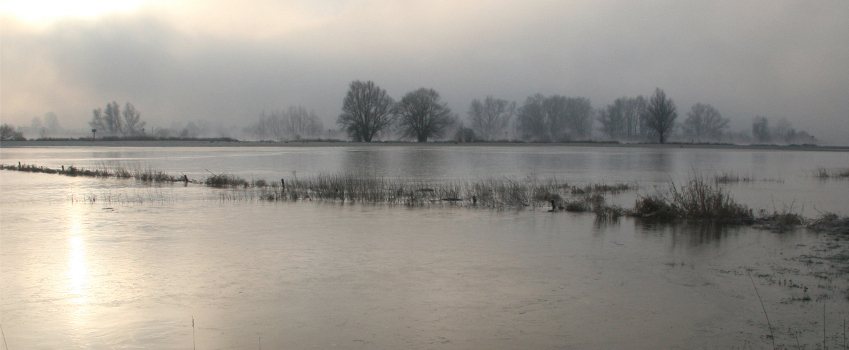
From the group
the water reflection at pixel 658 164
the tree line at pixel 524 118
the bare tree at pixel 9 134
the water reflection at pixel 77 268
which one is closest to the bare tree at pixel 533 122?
the tree line at pixel 524 118

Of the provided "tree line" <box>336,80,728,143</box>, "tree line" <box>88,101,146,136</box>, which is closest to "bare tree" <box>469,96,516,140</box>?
"tree line" <box>336,80,728,143</box>

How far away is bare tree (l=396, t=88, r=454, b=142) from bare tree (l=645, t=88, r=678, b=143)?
32.4 metres

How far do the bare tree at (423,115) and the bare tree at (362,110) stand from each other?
372 centimetres

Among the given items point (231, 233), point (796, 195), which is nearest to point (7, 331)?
point (231, 233)

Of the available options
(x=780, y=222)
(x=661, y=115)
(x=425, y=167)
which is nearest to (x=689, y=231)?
(x=780, y=222)

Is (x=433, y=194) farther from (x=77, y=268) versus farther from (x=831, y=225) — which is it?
(x=77, y=268)

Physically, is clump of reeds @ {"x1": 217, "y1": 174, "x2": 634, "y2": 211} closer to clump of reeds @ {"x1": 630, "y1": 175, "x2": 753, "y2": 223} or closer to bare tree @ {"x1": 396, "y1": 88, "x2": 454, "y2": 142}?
clump of reeds @ {"x1": 630, "y1": 175, "x2": 753, "y2": 223}

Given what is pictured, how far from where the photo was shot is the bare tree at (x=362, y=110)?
302 ft

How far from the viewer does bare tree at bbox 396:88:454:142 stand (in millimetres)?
92375

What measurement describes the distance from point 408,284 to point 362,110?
283 ft

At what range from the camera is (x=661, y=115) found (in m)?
94.4

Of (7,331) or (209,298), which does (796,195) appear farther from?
(7,331)

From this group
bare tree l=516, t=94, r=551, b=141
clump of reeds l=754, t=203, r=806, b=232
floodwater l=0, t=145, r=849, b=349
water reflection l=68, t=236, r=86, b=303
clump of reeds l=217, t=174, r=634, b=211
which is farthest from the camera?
bare tree l=516, t=94, r=551, b=141

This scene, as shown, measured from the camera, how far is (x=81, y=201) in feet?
53.3
